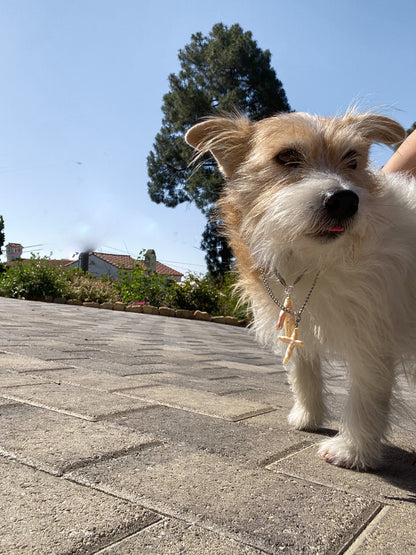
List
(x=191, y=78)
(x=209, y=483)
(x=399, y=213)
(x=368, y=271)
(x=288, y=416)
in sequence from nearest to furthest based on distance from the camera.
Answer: (x=209, y=483)
(x=368, y=271)
(x=399, y=213)
(x=288, y=416)
(x=191, y=78)

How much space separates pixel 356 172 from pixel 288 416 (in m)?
1.32

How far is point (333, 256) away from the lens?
218 cm

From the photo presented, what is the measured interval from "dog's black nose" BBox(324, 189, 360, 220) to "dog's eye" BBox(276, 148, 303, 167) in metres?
0.38

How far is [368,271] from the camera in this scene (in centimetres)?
217

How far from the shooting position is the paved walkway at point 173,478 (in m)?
1.25

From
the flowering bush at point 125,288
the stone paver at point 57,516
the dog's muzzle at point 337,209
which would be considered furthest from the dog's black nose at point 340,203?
the flowering bush at point 125,288

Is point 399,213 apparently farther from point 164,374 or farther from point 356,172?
point 164,374

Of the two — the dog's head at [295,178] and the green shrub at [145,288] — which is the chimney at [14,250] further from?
the dog's head at [295,178]

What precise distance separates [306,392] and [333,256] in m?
0.92

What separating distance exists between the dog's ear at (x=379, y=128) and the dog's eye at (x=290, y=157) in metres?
0.56

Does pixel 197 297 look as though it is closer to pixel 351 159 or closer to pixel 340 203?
pixel 351 159

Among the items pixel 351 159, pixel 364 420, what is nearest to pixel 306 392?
pixel 364 420

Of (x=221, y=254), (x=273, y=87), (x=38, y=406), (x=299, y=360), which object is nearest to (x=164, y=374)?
(x=299, y=360)

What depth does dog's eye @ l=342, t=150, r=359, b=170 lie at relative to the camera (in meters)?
2.42
